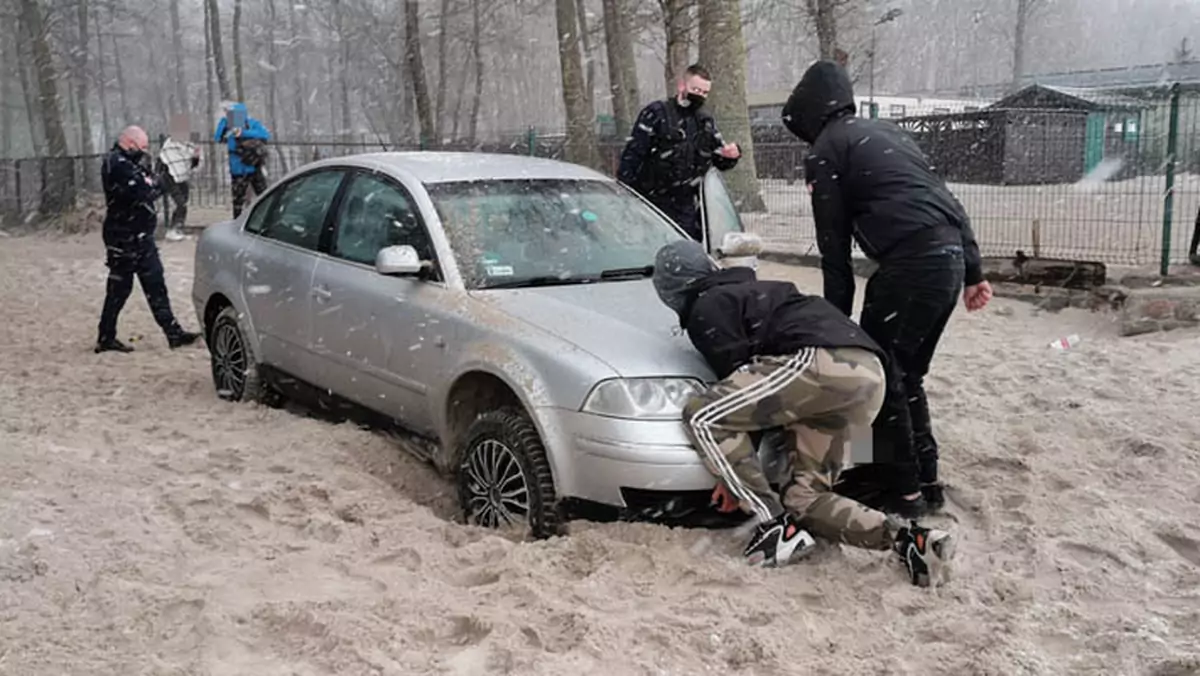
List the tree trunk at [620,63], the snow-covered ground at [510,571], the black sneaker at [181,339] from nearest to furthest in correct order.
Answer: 1. the snow-covered ground at [510,571]
2. the black sneaker at [181,339]
3. the tree trunk at [620,63]

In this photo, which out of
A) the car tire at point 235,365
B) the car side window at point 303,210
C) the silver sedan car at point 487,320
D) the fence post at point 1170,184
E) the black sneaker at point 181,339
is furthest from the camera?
the fence post at point 1170,184

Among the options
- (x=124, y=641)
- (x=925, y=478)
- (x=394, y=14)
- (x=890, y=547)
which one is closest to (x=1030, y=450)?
(x=925, y=478)

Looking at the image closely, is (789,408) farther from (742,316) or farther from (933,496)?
(933,496)

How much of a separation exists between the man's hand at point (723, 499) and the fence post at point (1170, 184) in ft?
22.9

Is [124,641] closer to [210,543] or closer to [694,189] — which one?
[210,543]

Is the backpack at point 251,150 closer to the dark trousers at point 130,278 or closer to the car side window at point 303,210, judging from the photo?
the dark trousers at point 130,278

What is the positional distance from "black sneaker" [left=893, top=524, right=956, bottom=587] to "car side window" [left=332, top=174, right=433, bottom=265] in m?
2.43

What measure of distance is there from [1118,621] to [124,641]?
10.0ft

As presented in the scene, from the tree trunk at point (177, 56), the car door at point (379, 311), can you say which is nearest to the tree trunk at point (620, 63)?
the car door at point (379, 311)

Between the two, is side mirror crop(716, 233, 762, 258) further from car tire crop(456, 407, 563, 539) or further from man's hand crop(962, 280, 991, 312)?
car tire crop(456, 407, 563, 539)

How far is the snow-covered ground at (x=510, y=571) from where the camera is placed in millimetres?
3365

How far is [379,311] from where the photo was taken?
527cm

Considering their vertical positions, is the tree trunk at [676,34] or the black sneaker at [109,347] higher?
the tree trunk at [676,34]

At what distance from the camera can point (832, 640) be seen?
3.51m
